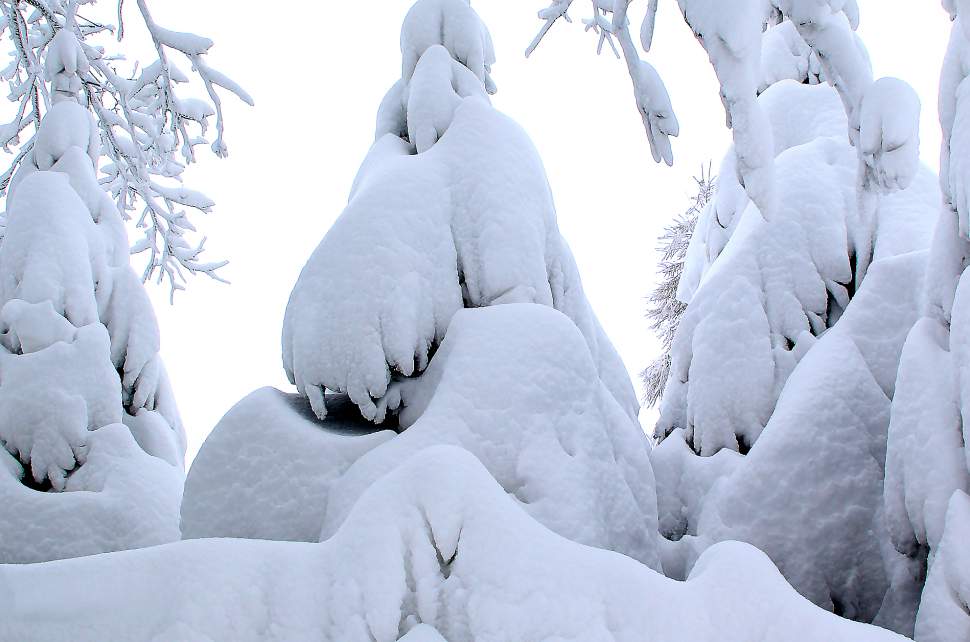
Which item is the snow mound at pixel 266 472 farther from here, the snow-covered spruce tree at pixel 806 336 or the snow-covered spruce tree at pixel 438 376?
the snow-covered spruce tree at pixel 806 336

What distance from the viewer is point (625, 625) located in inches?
98.3

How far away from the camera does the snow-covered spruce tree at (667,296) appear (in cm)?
1543

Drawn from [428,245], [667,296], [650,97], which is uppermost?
[650,97]

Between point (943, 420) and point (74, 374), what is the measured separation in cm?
521

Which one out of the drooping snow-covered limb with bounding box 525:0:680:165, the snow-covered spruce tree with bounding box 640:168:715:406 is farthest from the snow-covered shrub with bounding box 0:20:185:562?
the snow-covered spruce tree with bounding box 640:168:715:406

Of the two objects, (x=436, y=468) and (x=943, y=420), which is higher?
(x=943, y=420)

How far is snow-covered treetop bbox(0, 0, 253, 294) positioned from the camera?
591cm

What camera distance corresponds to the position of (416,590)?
253cm

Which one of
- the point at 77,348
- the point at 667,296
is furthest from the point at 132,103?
the point at 667,296

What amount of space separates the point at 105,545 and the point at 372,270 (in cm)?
271

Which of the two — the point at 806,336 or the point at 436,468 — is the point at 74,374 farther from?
the point at 806,336

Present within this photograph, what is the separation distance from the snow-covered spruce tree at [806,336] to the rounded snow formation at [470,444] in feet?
2.57

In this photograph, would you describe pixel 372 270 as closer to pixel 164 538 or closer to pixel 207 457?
pixel 207 457

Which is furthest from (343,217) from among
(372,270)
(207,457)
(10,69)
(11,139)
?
(10,69)
